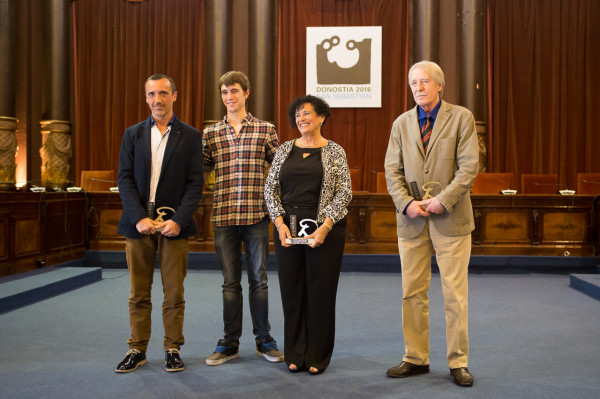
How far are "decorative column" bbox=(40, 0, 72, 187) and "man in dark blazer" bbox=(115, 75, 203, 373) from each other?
5.50 metres

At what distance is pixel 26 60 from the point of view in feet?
26.8

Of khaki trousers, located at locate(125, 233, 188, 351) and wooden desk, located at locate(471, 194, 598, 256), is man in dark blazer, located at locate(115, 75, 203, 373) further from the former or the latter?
wooden desk, located at locate(471, 194, 598, 256)

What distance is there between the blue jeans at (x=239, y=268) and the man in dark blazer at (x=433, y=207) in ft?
2.31

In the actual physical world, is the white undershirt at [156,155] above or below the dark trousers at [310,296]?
above

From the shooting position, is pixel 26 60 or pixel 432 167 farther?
pixel 26 60

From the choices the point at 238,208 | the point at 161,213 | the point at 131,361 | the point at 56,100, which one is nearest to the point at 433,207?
the point at 238,208

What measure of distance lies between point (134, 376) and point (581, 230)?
5.21 metres

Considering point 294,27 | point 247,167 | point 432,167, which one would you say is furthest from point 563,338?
point 294,27

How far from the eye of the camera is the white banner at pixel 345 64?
8.44 meters

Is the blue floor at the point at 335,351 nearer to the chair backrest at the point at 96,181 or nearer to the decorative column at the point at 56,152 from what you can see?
the chair backrest at the point at 96,181

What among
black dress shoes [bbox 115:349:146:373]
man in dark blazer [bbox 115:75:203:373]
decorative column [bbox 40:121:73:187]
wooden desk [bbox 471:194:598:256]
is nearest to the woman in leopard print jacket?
man in dark blazer [bbox 115:75:203:373]

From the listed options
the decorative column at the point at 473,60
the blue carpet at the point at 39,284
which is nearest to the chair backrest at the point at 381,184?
the decorative column at the point at 473,60

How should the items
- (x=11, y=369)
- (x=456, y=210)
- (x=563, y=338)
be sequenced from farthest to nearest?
(x=563, y=338)
(x=11, y=369)
(x=456, y=210)

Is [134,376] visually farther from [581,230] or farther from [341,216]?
[581,230]
